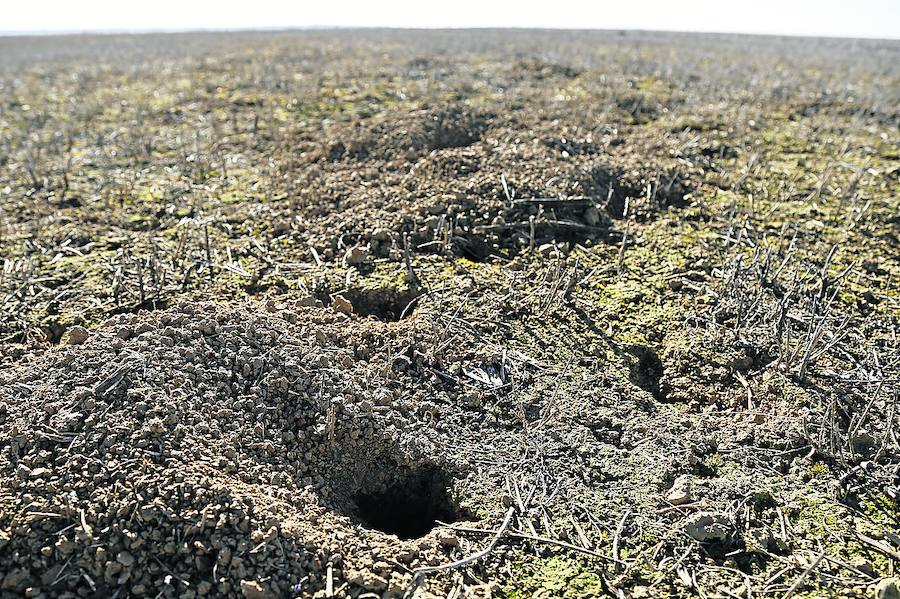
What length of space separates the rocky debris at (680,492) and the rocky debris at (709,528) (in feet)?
0.35

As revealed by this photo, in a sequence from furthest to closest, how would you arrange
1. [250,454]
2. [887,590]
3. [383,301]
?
[383,301] → [250,454] → [887,590]

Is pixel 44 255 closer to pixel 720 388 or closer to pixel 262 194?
pixel 262 194

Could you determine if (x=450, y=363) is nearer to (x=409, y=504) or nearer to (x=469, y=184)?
(x=409, y=504)

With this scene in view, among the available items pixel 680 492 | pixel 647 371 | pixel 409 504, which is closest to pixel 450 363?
pixel 409 504

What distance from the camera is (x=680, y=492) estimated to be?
2.90m

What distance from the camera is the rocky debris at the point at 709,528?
2.73 metres

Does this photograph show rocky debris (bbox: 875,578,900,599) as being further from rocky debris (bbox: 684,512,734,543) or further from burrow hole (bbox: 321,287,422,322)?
burrow hole (bbox: 321,287,422,322)

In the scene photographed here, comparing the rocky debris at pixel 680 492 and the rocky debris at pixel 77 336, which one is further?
the rocky debris at pixel 77 336

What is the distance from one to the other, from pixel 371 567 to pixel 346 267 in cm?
238

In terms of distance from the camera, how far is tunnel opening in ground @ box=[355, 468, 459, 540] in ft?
9.98

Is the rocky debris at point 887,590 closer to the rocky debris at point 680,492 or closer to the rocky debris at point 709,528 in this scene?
the rocky debris at point 709,528

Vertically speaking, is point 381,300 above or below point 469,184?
below

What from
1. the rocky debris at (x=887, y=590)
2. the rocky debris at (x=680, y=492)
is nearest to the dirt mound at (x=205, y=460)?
the rocky debris at (x=680, y=492)

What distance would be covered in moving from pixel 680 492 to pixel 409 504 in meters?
1.20
